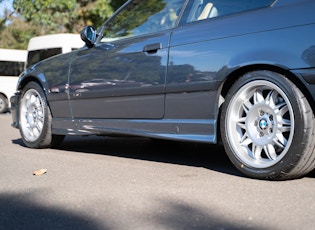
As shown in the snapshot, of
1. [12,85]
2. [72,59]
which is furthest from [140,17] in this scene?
[12,85]

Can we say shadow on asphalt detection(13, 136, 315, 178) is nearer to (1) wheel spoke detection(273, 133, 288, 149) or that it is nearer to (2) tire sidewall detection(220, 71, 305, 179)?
(2) tire sidewall detection(220, 71, 305, 179)

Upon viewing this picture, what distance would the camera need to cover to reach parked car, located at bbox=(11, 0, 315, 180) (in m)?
3.39

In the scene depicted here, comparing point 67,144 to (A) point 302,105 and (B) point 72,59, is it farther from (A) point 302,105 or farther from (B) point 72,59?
(A) point 302,105

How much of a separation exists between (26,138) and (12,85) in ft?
40.9

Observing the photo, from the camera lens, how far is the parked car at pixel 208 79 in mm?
3395

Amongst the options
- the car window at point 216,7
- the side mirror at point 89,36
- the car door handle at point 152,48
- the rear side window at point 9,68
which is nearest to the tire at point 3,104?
the rear side window at point 9,68

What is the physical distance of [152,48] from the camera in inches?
170

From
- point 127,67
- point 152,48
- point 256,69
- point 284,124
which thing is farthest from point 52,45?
point 284,124

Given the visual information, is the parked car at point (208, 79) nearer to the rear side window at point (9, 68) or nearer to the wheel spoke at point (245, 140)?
the wheel spoke at point (245, 140)

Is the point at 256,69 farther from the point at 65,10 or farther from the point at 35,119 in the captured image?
the point at 65,10

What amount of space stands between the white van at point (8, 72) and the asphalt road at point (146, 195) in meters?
13.1

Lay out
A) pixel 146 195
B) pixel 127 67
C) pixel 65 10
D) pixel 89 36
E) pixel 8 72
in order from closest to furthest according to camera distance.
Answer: pixel 146 195 → pixel 127 67 → pixel 89 36 → pixel 8 72 → pixel 65 10

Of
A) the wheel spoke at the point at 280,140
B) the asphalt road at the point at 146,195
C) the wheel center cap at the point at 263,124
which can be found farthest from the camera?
the wheel center cap at the point at 263,124

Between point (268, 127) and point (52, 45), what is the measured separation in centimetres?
1180
